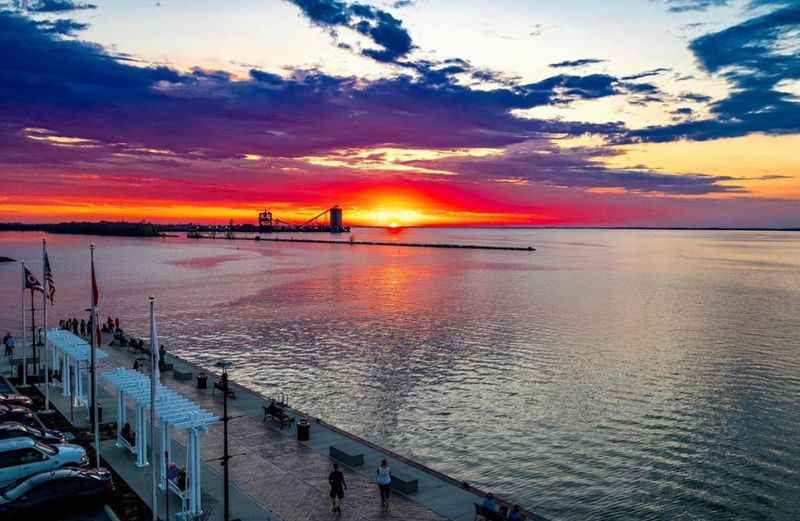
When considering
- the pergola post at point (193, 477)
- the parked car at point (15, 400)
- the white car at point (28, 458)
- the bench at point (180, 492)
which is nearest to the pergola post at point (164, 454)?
the bench at point (180, 492)

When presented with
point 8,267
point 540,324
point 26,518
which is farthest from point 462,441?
point 8,267

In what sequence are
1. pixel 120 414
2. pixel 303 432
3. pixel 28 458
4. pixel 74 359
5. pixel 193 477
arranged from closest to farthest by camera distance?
pixel 193 477 < pixel 28 458 < pixel 120 414 < pixel 303 432 < pixel 74 359

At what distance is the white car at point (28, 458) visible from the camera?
20.5 metres

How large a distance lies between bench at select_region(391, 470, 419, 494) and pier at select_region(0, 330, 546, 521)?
43 millimetres

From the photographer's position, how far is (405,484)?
20.7 meters

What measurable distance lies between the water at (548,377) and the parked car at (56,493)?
1372 centimetres

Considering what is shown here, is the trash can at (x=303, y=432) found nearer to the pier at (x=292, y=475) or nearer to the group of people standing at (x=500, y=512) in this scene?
the pier at (x=292, y=475)

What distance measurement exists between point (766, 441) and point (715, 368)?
15.8m

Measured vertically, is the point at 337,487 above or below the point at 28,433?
below

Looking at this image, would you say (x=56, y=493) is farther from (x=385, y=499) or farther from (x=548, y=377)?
(x=548, y=377)

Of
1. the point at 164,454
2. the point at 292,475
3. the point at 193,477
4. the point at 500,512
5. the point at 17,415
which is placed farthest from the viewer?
the point at 17,415

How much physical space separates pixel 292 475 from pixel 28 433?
33.4ft

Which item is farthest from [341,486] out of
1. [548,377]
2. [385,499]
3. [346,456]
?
[548,377]

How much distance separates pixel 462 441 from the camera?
97.6ft
